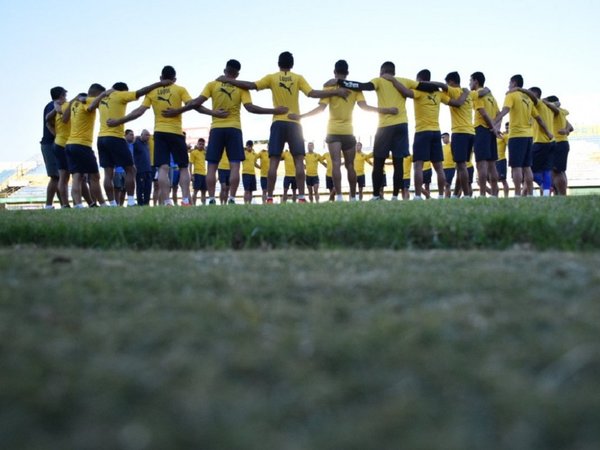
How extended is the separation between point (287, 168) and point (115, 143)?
34.7 ft

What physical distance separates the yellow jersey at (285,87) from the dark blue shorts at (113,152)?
2686 millimetres

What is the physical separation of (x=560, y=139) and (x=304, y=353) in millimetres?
12143

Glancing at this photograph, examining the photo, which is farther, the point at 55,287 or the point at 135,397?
the point at 55,287

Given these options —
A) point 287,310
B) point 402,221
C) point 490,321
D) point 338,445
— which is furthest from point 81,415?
point 402,221

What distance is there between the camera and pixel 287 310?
156cm

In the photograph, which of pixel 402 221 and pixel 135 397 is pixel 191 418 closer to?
pixel 135 397

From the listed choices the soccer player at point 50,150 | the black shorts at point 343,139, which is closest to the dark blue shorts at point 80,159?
A: the soccer player at point 50,150

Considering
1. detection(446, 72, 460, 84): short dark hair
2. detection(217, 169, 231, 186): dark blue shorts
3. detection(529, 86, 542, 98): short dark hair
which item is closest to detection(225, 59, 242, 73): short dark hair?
detection(446, 72, 460, 84): short dark hair

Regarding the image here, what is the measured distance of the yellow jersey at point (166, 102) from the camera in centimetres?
905

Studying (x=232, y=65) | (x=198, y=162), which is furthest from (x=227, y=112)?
(x=198, y=162)

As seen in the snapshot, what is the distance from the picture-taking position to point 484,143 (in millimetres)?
9883

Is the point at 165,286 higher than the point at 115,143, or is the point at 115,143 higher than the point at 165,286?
the point at 115,143

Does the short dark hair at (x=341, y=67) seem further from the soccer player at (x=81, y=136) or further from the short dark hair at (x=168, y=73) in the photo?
the soccer player at (x=81, y=136)

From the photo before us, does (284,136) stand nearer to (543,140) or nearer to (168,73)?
(168,73)
